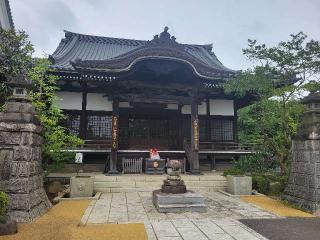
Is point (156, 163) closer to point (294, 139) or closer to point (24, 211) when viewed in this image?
point (294, 139)

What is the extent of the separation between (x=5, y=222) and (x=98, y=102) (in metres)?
11.0

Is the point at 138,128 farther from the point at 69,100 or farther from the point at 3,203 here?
the point at 3,203

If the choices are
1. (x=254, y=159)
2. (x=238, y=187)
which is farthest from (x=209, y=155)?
(x=238, y=187)

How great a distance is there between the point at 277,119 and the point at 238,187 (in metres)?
3.28

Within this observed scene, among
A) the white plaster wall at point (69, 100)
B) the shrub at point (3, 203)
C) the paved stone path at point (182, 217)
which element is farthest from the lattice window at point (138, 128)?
the shrub at point (3, 203)

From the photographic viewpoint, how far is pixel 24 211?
6.84 meters

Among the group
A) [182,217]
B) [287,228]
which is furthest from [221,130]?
[287,228]

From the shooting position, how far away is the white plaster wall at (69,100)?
16.1m

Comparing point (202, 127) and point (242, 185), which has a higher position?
point (202, 127)

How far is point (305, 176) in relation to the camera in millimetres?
8812

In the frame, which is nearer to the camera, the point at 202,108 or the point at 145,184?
the point at 145,184

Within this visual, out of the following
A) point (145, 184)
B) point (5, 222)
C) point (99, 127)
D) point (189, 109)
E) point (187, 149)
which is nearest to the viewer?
point (5, 222)

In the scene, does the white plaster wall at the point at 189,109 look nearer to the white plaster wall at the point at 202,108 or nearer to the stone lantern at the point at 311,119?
the white plaster wall at the point at 202,108

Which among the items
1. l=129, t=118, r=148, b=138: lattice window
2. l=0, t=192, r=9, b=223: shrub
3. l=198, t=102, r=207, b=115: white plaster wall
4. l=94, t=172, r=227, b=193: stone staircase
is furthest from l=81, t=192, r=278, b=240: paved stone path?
l=198, t=102, r=207, b=115: white plaster wall
